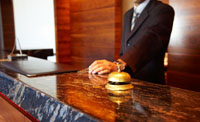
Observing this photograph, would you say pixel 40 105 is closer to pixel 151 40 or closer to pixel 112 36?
pixel 151 40

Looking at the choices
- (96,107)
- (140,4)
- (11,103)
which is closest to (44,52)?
(140,4)

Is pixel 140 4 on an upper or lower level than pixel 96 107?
upper

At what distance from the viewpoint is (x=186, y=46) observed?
2.51 metres

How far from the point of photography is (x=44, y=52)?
14.1 ft

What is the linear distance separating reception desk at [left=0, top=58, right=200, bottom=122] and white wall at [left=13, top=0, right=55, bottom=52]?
18.3ft

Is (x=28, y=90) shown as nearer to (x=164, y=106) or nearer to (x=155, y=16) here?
(x=164, y=106)

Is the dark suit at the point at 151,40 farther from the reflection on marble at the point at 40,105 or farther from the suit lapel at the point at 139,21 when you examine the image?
the reflection on marble at the point at 40,105

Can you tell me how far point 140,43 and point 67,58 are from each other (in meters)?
4.40

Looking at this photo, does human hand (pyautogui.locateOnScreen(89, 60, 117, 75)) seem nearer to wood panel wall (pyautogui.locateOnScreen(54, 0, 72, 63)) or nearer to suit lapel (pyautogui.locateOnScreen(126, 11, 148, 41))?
suit lapel (pyautogui.locateOnScreen(126, 11, 148, 41))

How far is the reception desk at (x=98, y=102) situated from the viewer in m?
0.68

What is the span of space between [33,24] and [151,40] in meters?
5.78

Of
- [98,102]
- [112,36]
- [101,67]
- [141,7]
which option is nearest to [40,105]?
[98,102]

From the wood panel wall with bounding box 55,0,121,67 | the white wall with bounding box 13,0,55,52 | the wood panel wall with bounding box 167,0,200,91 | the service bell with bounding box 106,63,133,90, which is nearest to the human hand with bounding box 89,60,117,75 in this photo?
the service bell with bounding box 106,63,133,90

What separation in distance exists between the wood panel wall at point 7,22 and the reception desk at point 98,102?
17.9 ft
